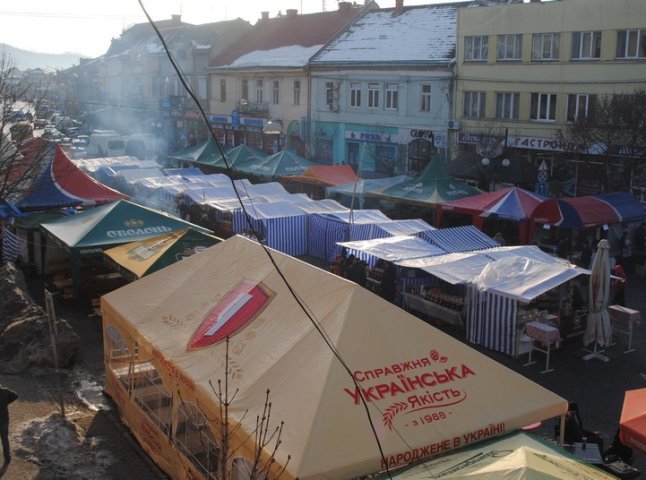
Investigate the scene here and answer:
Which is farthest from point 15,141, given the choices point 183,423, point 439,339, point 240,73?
point 240,73

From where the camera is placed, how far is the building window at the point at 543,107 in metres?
27.7

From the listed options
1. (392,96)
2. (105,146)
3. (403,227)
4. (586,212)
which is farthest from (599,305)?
(105,146)

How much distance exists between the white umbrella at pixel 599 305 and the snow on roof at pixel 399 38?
2046 cm

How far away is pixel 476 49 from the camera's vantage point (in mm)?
30203

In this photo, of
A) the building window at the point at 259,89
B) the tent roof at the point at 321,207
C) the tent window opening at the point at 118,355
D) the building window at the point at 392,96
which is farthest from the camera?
the building window at the point at 259,89

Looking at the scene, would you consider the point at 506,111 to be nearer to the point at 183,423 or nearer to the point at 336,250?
the point at 336,250

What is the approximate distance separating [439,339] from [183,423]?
3067mm

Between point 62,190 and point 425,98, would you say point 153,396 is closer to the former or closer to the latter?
point 62,190

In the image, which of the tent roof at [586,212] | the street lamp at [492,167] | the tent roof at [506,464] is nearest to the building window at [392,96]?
the street lamp at [492,167]

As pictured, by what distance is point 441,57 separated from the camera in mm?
31594

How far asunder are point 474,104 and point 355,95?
769cm

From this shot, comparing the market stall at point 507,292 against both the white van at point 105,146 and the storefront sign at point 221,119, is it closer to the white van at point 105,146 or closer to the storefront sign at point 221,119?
the storefront sign at point 221,119

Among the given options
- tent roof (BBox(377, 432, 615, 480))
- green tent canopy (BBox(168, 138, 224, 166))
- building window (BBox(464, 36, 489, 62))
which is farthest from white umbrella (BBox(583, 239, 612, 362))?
green tent canopy (BBox(168, 138, 224, 166))

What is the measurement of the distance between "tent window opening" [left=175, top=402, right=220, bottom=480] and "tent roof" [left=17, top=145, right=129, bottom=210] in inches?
521
